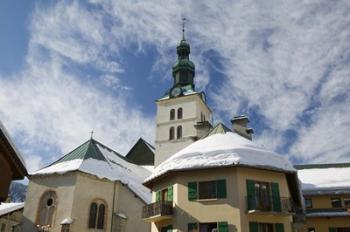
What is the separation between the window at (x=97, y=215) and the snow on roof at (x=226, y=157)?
9.54 meters

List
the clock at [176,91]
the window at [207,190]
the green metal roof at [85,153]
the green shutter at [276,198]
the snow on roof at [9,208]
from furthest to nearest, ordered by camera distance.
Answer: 1. the clock at [176,91]
2. the green metal roof at [85,153]
3. the snow on roof at [9,208]
4. the green shutter at [276,198]
5. the window at [207,190]

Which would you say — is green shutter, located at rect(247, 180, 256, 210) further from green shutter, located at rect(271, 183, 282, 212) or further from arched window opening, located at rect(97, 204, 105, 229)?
arched window opening, located at rect(97, 204, 105, 229)

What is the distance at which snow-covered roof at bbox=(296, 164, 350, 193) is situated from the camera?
101 ft

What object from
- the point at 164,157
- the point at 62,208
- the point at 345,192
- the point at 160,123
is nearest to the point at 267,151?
the point at 345,192

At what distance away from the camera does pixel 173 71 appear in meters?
56.8

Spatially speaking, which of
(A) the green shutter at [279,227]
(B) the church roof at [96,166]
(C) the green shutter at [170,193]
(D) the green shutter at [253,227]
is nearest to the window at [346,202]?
(A) the green shutter at [279,227]

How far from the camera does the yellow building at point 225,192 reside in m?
21.1

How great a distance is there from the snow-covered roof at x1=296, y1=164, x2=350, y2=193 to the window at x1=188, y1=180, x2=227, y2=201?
41.2ft

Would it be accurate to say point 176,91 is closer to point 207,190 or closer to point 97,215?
point 97,215

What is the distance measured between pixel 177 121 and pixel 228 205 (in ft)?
99.9

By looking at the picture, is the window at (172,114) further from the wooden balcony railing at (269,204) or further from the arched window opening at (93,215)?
the wooden balcony railing at (269,204)

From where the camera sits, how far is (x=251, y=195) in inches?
845

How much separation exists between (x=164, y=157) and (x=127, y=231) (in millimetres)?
15903

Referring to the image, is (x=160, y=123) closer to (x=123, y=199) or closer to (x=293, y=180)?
(x=123, y=199)
